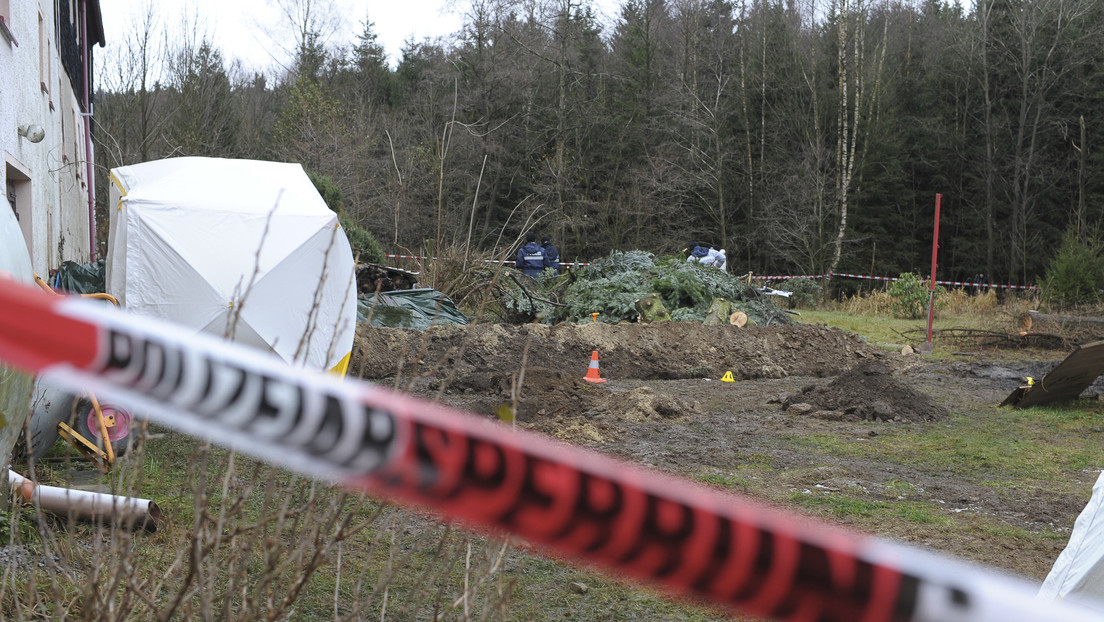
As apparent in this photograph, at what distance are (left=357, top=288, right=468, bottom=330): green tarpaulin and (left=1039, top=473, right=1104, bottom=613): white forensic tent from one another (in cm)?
1174

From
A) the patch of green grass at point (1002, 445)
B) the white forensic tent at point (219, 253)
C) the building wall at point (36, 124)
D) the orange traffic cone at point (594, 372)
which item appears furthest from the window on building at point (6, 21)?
the patch of green grass at point (1002, 445)

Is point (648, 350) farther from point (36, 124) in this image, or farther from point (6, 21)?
point (6, 21)

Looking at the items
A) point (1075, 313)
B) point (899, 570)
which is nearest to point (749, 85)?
point (1075, 313)

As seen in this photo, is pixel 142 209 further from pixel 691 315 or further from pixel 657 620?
pixel 691 315

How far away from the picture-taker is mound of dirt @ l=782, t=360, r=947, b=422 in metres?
11.0

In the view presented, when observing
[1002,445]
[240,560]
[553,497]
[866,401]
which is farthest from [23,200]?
[553,497]

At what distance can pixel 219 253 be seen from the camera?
868 cm

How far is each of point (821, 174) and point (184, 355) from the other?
38131mm

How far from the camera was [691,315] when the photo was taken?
1831 cm

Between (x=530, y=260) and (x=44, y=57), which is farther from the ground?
(x=44, y=57)

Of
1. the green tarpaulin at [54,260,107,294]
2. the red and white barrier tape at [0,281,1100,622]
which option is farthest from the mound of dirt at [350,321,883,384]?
the red and white barrier tape at [0,281,1100,622]

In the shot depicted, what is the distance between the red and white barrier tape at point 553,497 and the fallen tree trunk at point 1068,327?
20414 millimetres

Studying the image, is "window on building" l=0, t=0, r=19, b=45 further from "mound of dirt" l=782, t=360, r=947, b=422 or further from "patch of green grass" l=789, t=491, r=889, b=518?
"mound of dirt" l=782, t=360, r=947, b=422

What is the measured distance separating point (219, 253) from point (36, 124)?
5.46 m
